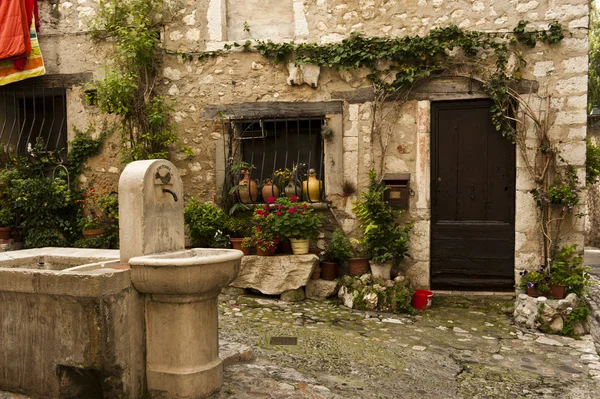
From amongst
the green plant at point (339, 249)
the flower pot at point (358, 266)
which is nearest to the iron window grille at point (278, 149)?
the green plant at point (339, 249)

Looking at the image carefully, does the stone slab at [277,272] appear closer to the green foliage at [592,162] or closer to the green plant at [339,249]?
the green plant at [339,249]

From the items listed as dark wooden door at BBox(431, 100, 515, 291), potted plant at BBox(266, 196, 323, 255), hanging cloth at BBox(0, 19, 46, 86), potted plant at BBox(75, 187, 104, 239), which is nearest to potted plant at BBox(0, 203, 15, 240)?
potted plant at BBox(75, 187, 104, 239)

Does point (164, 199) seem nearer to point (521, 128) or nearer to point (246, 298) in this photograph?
point (246, 298)

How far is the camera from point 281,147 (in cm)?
658

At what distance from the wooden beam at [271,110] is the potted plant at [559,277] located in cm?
279

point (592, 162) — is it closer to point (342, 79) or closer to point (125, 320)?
point (342, 79)

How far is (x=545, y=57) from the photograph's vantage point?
566 cm

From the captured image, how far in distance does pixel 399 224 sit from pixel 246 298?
1.92 metres

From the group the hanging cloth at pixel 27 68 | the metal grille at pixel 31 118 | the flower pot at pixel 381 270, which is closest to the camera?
the flower pot at pixel 381 270

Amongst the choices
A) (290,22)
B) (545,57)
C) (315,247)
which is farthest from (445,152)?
(290,22)

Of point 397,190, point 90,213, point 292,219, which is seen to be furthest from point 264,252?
point 90,213

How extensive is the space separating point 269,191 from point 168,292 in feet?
11.4

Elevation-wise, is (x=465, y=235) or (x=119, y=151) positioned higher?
(x=119, y=151)

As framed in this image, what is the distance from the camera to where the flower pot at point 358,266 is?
19.1ft
